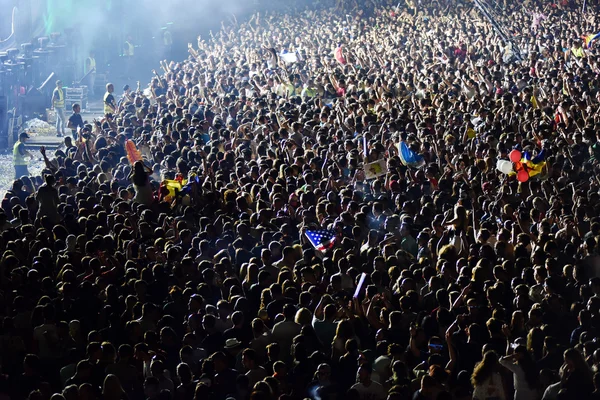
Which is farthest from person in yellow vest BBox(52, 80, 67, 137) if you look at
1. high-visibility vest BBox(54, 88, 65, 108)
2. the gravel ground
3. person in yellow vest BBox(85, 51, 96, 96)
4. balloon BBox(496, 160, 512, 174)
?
balloon BBox(496, 160, 512, 174)

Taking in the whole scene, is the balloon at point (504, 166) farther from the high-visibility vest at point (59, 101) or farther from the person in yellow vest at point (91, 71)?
the person in yellow vest at point (91, 71)

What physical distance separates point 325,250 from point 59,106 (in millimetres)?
18534

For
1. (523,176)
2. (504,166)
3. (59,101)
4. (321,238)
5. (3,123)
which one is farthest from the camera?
(3,123)

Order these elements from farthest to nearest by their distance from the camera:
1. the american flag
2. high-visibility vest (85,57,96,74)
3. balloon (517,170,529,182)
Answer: high-visibility vest (85,57,96,74) → balloon (517,170,529,182) → the american flag

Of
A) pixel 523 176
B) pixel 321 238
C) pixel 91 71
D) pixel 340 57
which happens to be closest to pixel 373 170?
pixel 523 176

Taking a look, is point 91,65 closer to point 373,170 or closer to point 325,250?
point 373,170

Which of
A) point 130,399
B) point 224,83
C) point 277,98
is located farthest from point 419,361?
point 224,83

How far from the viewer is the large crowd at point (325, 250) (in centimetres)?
847

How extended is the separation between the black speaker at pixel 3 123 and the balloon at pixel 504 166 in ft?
57.9

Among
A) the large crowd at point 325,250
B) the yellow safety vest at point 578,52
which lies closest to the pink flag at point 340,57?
the large crowd at point 325,250

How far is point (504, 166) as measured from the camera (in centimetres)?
1345

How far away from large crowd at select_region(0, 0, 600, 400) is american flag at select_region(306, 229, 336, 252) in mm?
27

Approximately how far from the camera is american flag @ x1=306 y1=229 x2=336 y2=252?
37.4ft

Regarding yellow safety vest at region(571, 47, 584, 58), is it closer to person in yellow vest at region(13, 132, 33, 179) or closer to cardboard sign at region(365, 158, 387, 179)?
cardboard sign at region(365, 158, 387, 179)
